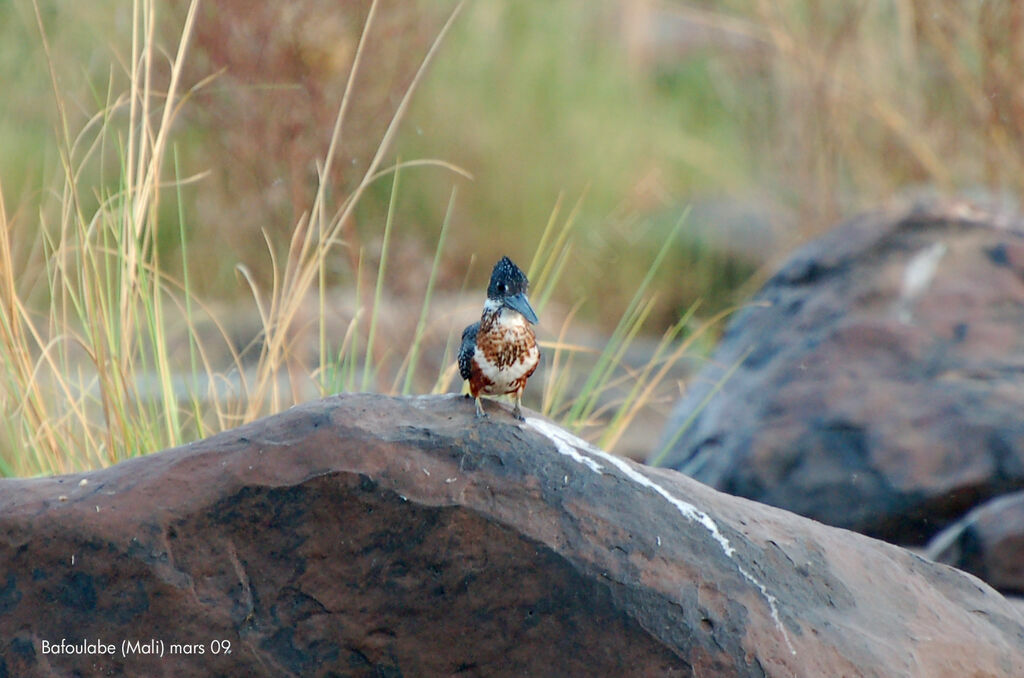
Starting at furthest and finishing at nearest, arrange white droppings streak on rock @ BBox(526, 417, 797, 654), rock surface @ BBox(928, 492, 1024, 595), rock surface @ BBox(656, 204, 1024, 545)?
rock surface @ BBox(656, 204, 1024, 545)
rock surface @ BBox(928, 492, 1024, 595)
white droppings streak on rock @ BBox(526, 417, 797, 654)

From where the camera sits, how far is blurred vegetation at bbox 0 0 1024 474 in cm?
455

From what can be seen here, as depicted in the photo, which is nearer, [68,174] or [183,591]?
[183,591]

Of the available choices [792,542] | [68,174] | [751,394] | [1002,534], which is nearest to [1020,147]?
[751,394]

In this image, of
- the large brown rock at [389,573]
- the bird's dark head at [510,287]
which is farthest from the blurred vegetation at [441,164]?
the bird's dark head at [510,287]

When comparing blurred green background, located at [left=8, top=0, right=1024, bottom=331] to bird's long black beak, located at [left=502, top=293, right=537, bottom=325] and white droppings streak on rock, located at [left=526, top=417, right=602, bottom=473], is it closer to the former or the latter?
white droppings streak on rock, located at [left=526, top=417, right=602, bottom=473]

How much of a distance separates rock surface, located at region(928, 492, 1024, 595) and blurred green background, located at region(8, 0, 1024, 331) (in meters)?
2.01

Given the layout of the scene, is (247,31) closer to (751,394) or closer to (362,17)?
(362,17)

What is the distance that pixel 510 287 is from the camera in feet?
7.16

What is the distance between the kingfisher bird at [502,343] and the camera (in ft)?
7.17

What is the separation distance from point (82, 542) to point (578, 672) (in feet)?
2.96

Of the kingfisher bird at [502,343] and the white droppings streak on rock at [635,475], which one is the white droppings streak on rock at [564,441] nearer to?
the white droppings streak on rock at [635,475]

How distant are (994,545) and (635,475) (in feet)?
5.28

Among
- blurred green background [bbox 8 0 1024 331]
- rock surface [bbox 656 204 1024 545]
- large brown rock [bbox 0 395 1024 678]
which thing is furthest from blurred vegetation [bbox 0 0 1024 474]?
large brown rock [bbox 0 395 1024 678]

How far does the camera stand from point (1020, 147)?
612 cm
